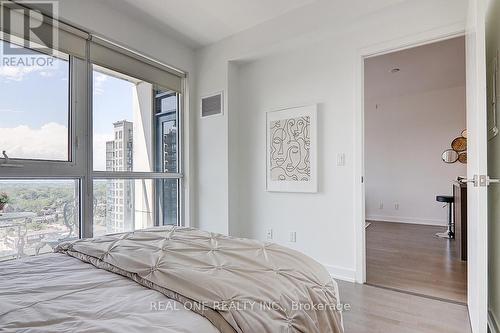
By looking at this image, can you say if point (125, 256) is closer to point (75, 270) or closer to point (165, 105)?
point (75, 270)

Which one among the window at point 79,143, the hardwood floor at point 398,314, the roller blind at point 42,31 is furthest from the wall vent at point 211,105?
the hardwood floor at point 398,314

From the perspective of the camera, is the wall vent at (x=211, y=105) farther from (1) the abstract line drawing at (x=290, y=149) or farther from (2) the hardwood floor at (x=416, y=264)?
(2) the hardwood floor at (x=416, y=264)

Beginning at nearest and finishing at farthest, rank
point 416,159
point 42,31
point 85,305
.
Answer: point 85,305 < point 42,31 < point 416,159

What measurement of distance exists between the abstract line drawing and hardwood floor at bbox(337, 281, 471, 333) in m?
1.24

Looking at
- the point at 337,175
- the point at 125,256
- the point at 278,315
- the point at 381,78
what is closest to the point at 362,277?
the point at 337,175

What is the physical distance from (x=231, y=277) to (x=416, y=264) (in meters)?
3.00

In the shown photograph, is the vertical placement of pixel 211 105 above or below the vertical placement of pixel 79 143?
above

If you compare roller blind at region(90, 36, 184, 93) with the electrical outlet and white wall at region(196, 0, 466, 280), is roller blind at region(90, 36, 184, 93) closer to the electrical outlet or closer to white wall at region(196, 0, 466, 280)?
white wall at region(196, 0, 466, 280)

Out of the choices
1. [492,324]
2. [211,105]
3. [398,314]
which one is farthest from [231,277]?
[211,105]

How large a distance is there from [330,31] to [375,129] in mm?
4193

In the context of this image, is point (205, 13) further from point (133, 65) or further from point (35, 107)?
point (35, 107)

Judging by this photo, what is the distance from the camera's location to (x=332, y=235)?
9.57ft

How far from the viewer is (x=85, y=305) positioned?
92 centimetres

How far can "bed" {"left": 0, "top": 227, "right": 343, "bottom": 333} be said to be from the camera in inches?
32.7
